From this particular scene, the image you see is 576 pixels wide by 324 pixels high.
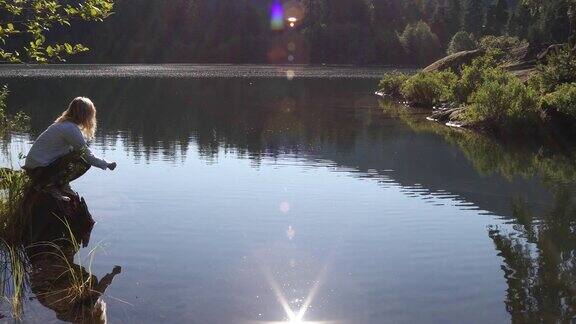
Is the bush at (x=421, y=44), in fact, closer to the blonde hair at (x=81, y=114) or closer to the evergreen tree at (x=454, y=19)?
the evergreen tree at (x=454, y=19)

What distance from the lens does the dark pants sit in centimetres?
1066

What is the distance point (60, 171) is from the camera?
10.9 m

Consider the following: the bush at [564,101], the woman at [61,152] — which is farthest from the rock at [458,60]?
the woman at [61,152]

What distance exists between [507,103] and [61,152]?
816 inches

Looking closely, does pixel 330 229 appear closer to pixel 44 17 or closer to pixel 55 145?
pixel 55 145

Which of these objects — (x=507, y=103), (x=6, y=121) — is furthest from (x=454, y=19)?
(x=6, y=121)

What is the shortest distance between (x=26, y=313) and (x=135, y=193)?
7.60 metres

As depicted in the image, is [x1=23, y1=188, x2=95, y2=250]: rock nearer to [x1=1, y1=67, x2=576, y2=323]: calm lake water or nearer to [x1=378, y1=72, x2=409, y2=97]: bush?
[x1=1, y1=67, x2=576, y2=323]: calm lake water

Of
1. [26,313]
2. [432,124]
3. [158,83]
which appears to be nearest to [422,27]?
[158,83]

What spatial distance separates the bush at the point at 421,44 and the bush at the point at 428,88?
82971mm

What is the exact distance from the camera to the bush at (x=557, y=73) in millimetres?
29859

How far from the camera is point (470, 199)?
1572cm

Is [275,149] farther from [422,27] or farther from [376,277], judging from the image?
[422,27]

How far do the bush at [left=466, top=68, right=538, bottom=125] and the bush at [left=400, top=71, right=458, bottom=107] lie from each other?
11.4m
